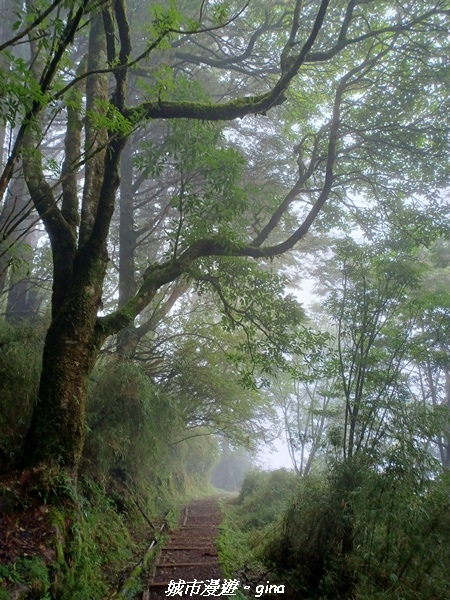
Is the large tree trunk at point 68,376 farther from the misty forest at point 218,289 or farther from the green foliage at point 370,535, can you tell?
the green foliage at point 370,535

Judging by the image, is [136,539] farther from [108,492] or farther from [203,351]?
[203,351]

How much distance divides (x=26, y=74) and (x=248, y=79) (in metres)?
10.4

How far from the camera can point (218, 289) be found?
7715 millimetres

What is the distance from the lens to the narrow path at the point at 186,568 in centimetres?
514

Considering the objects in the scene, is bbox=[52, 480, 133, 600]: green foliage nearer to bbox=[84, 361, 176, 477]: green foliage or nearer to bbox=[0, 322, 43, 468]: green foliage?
bbox=[84, 361, 176, 477]: green foliage

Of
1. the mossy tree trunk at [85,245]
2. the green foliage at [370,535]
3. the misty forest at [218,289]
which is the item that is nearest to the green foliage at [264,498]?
the misty forest at [218,289]

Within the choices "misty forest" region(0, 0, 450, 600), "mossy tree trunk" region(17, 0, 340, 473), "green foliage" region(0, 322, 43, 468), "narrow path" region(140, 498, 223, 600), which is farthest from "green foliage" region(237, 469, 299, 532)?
"mossy tree trunk" region(17, 0, 340, 473)

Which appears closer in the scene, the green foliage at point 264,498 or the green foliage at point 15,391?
the green foliage at point 15,391

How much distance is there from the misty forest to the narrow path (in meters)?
0.27

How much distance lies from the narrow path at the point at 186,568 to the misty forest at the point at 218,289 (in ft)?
0.89

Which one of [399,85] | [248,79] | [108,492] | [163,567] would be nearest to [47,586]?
[163,567]

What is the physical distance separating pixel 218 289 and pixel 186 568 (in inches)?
184

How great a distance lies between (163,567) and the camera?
20.1 feet

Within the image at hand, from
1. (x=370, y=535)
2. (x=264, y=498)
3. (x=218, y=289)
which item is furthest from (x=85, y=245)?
(x=264, y=498)
